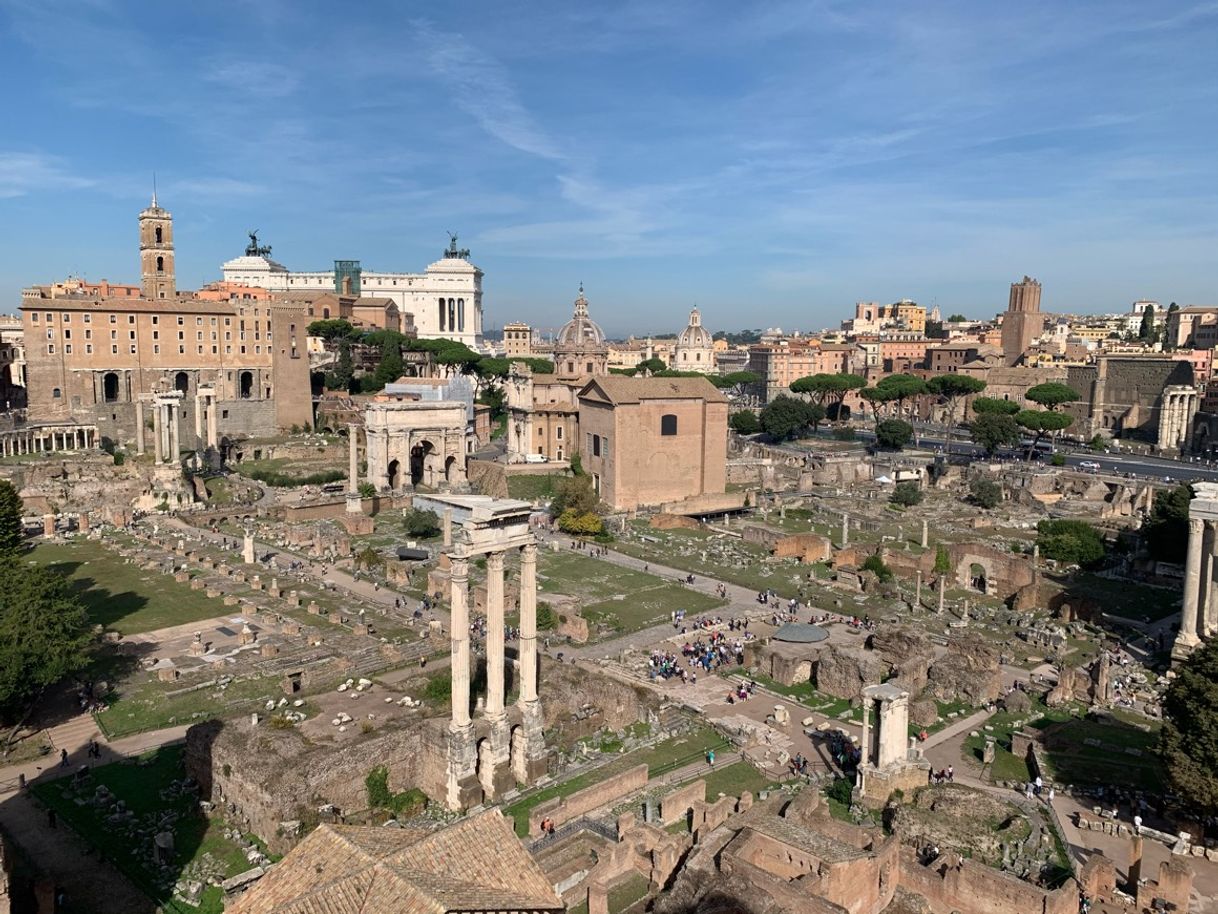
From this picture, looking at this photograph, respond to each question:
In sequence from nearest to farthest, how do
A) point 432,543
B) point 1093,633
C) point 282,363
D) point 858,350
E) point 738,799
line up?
point 738,799
point 1093,633
point 432,543
point 282,363
point 858,350

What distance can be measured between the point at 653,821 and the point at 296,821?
7202 mm

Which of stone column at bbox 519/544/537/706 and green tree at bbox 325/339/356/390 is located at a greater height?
green tree at bbox 325/339/356/390

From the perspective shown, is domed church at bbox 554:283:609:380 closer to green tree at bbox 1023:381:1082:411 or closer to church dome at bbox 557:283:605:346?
church dome at bbox 557:283:605:346

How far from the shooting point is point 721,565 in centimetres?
4422

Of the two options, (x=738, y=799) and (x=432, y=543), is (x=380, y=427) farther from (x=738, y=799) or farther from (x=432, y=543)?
(x=738, y=799)

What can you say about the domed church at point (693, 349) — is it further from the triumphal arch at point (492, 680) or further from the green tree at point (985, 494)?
the triumphal arch at point (492, 680)

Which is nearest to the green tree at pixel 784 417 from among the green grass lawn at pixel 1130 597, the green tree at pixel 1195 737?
the green grass lawn at pixel 1130 597

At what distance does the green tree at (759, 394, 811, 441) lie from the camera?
3307 inches

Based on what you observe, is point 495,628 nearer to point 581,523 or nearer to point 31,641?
point 31,641

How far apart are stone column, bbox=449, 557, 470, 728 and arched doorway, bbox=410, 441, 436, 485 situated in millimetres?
41592

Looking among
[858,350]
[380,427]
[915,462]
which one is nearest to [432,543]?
[380,427]

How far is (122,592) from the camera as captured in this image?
3656 cm

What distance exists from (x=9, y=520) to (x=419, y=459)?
1066 inches

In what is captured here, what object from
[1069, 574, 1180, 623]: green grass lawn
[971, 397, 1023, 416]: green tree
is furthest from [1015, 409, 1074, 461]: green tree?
[1069, 574, 1180, 623]: green grass lawn
